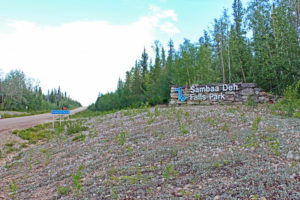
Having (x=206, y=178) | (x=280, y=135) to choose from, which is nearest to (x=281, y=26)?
(x=280, y=135)

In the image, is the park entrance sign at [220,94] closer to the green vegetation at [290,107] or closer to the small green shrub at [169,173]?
the green vegetation at [290,107]

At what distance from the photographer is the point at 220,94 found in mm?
13023

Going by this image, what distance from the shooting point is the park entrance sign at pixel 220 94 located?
1205 centimetres

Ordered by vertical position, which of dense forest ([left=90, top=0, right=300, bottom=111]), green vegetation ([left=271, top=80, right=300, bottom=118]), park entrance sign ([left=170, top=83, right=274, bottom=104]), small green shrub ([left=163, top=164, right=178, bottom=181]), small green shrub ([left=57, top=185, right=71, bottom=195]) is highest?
dense forest ([left=90, top=0, right=300, bottom=111])

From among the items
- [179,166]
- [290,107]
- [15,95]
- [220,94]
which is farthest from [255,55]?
[15,95]

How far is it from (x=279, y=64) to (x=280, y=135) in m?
9.16

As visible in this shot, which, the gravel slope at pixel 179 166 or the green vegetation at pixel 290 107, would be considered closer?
the gravel slope at pixel 179 166

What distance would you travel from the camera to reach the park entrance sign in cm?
1205

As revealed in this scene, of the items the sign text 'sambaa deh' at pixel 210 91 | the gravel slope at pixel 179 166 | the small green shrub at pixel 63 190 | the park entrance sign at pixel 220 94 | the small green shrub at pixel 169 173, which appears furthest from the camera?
the sign text 'sambaa deh' at pixel 210 91

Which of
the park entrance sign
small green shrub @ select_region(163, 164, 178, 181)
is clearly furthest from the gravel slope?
the park entrance sign

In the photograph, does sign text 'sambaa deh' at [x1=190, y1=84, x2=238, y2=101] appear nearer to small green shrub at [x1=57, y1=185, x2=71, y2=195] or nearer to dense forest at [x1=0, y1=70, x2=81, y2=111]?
small green shrub at [x1=57, y1=185, x2=71, y2=195]

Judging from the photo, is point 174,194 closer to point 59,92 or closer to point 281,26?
point 281,26

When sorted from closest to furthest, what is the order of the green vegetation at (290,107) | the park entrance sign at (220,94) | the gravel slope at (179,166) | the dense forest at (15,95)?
the gravel slope at (179,166) → the green vegetation at (290,107) → the park entrance sign at (220,94) → the dense forest at (15,95)

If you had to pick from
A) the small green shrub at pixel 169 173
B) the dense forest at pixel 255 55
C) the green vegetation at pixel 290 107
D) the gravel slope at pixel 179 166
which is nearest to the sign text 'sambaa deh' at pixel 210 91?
the dense forest at pixel 255 55
